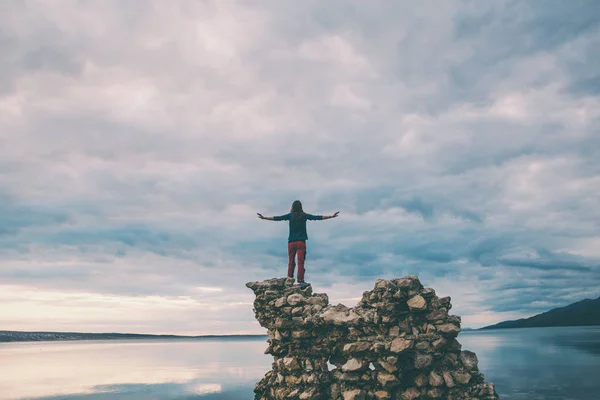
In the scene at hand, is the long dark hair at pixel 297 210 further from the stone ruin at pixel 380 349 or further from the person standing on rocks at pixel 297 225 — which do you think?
the stone ruin at pixel 380 349

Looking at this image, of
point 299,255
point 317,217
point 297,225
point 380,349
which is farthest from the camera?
point 299,255

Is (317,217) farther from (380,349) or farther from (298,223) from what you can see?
(380,349)

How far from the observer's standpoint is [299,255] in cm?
3269

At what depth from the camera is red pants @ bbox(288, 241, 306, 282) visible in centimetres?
3241

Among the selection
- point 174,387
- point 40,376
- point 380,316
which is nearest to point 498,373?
point 174,387

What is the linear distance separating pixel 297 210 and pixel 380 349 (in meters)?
10.5

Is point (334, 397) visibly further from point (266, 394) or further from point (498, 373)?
point (498, 373)

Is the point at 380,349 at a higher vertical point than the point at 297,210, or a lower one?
lower

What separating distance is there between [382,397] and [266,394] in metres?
9.39

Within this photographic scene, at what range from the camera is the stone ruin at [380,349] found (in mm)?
27797

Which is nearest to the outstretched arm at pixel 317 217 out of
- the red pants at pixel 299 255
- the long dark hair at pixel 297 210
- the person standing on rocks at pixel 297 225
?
the person standing on rocks at pixel 297 225

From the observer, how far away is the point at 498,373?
69.5 meters

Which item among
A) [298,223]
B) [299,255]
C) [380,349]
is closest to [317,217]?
[298,223]

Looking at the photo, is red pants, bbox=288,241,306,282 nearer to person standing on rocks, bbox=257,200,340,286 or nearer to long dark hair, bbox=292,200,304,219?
person standing on rocks, bbox=257,200,340,286
